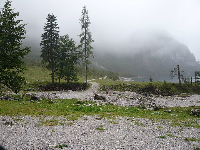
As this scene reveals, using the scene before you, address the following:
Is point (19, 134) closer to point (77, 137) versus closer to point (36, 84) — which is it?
point (77, 137)

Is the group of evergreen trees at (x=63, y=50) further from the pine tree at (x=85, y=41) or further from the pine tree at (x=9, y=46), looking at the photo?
the pine tree at (x=9, y=46)

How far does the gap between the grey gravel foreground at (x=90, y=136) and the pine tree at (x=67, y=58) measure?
33.8m

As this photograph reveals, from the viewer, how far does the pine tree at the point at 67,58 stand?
4612 centimetres

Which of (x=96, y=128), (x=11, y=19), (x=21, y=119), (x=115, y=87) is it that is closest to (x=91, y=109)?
(x=96, y=128)

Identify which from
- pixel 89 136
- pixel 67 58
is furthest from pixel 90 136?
pixel 67 58

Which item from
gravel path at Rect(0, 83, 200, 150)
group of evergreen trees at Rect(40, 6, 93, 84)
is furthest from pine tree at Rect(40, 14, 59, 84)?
gravel path at Rect(0, 83, 200, 150)

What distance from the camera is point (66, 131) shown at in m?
10.7

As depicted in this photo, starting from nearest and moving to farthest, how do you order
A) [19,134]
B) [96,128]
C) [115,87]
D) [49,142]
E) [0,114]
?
[49,142], [19,134], [96,128], [0,114], [115,87]

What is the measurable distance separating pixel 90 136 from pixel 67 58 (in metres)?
40.4

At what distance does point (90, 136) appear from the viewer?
9.94 m

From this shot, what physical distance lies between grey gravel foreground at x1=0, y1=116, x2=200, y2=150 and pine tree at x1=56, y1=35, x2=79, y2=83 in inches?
1332

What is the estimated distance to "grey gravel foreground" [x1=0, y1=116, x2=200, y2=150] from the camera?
332 inches

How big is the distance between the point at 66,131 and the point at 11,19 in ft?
56.1

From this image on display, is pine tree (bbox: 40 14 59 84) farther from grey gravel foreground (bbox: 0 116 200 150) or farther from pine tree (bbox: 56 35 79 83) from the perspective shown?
grey gravel foreground (bbox: 0 116 200 150)
